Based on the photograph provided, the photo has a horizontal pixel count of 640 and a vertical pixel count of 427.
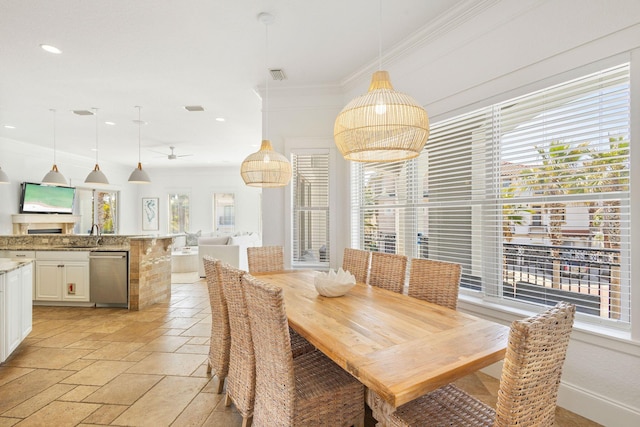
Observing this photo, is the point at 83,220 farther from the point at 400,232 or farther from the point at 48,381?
the point at 400,232

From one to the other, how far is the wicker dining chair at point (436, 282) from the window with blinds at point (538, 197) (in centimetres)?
70

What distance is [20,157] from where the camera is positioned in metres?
6.86

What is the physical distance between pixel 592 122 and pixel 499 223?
93 cm

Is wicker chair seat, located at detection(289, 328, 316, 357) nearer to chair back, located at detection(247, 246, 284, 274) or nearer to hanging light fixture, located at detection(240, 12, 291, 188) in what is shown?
chair back, located at detection(247, 246, 284, 274)

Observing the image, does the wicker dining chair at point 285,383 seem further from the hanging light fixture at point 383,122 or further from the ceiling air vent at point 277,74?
the ceiling air vent at point 277,74

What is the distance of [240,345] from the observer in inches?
78.4

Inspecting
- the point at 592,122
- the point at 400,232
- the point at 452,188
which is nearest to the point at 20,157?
the point at 400,232

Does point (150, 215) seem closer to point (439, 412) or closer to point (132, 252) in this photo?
point (132, 252)

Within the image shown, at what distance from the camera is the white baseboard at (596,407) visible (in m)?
1.95

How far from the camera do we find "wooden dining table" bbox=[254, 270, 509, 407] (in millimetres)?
1206

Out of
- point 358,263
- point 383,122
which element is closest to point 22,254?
point 358,263

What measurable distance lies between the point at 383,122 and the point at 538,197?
4.79 feet

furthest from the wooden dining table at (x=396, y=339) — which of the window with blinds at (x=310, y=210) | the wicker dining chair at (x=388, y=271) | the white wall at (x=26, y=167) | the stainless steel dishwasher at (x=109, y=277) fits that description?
the white wall at (x=26, y=167)

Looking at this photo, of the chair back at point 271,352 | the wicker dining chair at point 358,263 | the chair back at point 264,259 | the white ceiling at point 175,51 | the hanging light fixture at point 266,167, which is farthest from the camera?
the chair back at point 264,259
